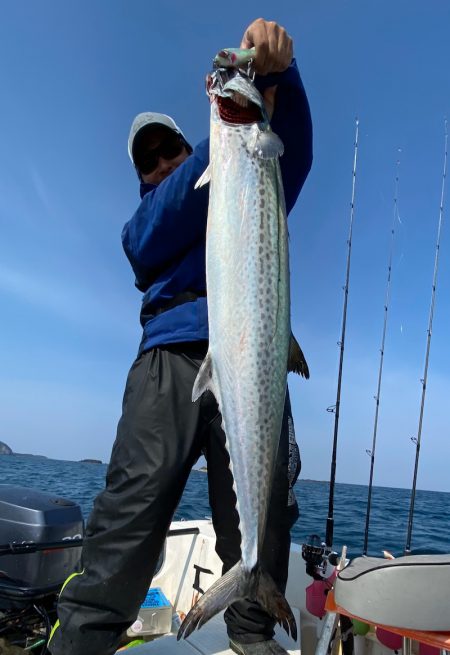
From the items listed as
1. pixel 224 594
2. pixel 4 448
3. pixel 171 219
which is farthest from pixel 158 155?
pixel 4 448

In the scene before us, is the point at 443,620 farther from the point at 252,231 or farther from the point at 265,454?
the point at 252,231

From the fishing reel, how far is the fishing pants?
87cm

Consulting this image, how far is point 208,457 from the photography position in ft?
8.11

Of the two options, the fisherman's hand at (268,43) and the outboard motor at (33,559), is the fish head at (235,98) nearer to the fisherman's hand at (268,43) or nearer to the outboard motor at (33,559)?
the fisherman's hand at (268,43)

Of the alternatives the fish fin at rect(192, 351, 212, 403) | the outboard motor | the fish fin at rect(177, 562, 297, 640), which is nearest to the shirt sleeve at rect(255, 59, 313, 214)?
the fish fin at rect(192, 351, 212, 403)

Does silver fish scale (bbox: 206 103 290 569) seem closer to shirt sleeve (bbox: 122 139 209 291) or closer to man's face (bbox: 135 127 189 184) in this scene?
shirt sleeve (bbox: 122 139 209 291)

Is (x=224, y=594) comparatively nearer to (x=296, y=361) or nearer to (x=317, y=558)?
(x=296, y=361)

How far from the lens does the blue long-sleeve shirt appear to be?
96.0 inches

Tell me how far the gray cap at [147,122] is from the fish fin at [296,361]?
1680 millimetres

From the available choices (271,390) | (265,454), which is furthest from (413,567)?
(271,390)

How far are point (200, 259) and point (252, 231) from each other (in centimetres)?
51

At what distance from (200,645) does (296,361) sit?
6.07ft

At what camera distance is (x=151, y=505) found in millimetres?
2188

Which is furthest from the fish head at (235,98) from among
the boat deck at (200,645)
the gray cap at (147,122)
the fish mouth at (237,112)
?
the boat deck at (200,645)
